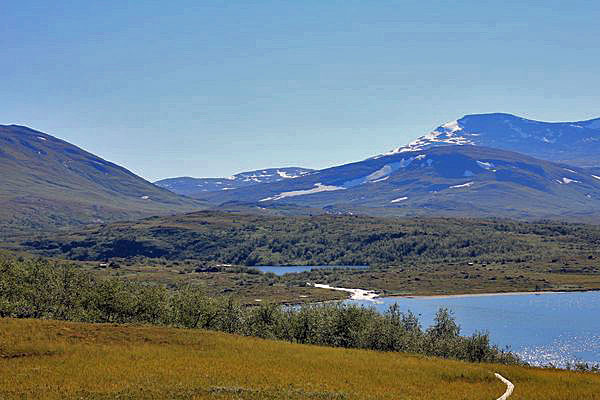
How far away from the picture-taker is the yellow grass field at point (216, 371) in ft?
166

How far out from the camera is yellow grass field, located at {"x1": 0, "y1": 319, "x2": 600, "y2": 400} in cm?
5059

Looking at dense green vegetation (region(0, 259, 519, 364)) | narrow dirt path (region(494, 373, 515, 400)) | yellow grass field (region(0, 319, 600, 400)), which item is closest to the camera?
yellow grass field (region(0, 319, 600, 400))

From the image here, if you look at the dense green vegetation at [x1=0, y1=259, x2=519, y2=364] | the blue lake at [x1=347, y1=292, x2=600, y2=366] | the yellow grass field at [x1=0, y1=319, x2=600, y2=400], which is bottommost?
the blue lake at [x1=347, y1=292, x2=600, y2=366]

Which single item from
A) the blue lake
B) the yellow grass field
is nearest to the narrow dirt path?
the yellow grass field

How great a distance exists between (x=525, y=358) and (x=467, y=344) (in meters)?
49.2

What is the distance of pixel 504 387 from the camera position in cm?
5672

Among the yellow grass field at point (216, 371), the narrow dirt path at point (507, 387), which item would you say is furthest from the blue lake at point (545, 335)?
the narrow dirt path at point (507, 387)

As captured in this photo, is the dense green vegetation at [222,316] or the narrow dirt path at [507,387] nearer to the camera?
the narrow dirt path at [507,387]

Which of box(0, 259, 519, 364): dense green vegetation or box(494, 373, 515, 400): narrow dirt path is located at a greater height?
box(494, 373, 515, 400): narrow dirt path

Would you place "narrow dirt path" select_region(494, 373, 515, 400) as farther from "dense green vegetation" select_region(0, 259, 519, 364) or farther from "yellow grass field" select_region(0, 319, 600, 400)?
"dense green vegetation" select_region(0, 259, 519, 364)

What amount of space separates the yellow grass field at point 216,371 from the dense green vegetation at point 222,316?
25947 mm

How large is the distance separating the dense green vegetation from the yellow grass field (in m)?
25.9

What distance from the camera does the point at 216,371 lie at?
58094 millimetres

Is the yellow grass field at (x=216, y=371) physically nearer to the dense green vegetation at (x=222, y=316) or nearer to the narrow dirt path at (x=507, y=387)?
the narrow dirt path at (x=507, y=387)
